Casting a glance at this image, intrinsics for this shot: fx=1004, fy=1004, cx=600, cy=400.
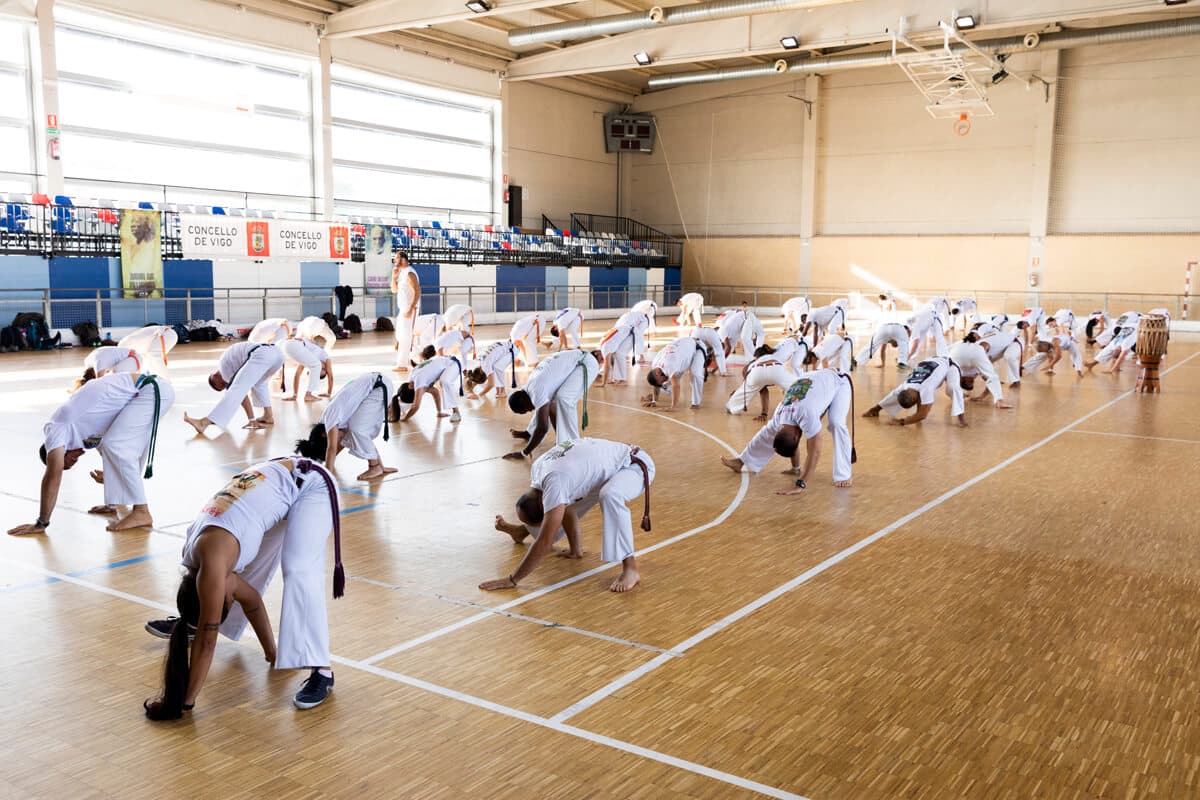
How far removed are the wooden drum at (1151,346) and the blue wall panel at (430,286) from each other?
58.7 ft

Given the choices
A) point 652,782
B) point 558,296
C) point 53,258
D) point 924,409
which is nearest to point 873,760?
point 652,782

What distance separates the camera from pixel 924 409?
12.1 m

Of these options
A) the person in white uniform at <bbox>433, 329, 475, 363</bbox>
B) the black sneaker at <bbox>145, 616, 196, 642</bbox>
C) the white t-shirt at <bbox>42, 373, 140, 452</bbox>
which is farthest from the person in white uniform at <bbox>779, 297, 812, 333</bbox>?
the black sneaker at <bbox>145, 616, 196, 642</bbox>

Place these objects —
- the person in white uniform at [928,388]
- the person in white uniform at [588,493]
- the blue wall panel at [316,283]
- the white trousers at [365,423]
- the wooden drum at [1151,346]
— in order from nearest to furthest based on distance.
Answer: the person in white uniform at [588,493] → the white trousers at [365,423] → the person in white uniform at [928,388] → the wooden drum at [1151,346] → the blue wall panel at [316,283]

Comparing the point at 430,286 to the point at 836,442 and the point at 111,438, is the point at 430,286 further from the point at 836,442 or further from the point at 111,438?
the point at 111,438

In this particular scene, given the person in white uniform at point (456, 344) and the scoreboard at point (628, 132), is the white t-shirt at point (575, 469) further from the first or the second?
the scoreboard at point (628, 132)

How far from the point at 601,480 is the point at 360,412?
3.58 m

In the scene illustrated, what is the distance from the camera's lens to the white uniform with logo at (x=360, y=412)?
8492mm

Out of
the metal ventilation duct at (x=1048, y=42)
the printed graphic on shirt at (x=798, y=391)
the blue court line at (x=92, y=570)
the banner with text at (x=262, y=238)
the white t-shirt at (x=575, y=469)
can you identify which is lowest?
the blue court line at (x=92, y=570)

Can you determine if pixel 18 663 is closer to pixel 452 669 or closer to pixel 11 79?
pixel 452 669

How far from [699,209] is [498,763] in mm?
36625

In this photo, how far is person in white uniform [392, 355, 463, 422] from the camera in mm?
11070

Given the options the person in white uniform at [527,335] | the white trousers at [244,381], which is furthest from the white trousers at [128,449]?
the person in white uniform at [527,335]

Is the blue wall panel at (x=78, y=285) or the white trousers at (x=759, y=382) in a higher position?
the blue wall panel at (x=78, y=285)
